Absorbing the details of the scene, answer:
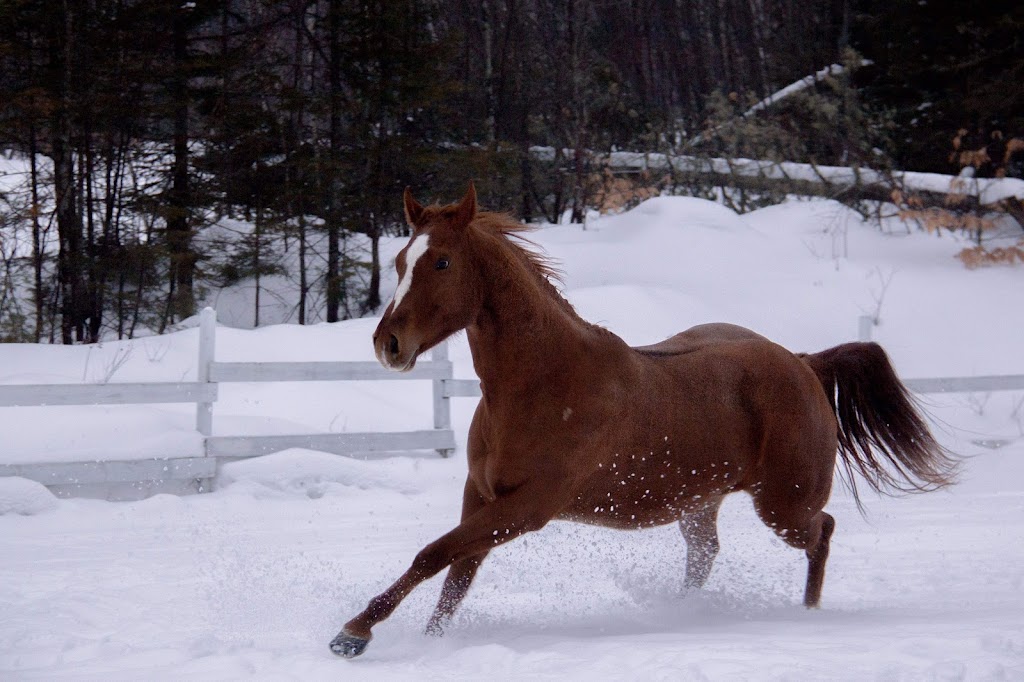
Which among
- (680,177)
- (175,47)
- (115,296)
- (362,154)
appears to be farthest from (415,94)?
(680,177)

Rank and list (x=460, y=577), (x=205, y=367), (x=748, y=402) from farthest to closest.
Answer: (x=205, y=367)
(x=748, y=402)
(x=460, y=577)

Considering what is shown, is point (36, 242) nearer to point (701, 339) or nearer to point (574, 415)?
point (701, 339)

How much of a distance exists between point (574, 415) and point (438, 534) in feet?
8.58

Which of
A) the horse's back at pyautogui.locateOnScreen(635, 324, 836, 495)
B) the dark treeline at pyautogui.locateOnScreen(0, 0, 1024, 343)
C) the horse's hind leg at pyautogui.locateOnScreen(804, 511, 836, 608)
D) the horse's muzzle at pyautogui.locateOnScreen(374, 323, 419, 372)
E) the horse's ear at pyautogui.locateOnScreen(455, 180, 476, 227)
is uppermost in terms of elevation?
the dark treeline at pyautogui.locateOnScreen(0, 0, 1024, 343)

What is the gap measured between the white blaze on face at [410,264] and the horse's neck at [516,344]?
32 cm

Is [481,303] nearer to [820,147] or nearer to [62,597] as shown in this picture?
[62,597]

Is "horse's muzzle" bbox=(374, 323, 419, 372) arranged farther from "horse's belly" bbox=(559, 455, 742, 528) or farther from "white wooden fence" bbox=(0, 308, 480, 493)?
"white wooden fence" bbox=(0, 308, 480, 493)

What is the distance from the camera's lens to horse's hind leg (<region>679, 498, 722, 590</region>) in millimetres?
4562

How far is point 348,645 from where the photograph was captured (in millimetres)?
3221

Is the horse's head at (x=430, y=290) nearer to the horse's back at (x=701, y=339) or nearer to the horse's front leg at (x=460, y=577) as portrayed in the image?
the horse's front leg at (x=460, y=577)

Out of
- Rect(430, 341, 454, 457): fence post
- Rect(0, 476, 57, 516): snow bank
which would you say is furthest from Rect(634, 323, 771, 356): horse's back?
Rect(0, 476, 57, 516): snow bank

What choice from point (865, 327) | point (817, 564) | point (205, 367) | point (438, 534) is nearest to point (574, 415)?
point (817, 564)

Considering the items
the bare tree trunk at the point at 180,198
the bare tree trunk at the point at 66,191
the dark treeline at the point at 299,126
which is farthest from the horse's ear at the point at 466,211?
the bare tree trunk at the point at 66,191

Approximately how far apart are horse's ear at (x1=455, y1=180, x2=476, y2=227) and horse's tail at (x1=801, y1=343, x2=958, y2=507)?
2306mm
